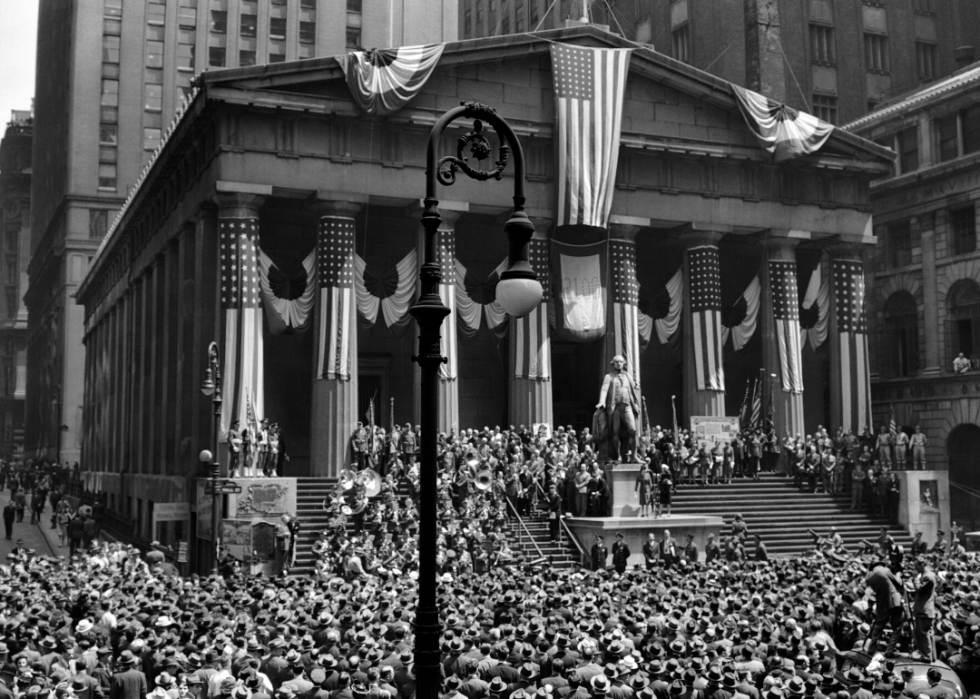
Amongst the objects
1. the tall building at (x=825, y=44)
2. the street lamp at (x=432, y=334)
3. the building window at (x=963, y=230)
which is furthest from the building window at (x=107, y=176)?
the street lamp at (x=432, y=334)

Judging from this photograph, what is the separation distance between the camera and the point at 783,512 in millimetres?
41219

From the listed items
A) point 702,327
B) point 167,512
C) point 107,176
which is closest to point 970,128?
point 702,327

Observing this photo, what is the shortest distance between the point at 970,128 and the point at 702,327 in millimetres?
16833

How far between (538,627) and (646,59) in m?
34.5

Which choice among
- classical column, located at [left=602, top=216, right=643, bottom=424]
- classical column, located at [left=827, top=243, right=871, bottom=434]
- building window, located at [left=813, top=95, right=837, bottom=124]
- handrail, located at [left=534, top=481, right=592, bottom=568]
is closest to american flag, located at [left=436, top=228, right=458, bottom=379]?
classical column, located at [left=602, top=216, right=643, bottom=424]

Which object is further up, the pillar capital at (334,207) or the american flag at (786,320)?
the pillar capital at (334,207)

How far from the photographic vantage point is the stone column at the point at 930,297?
5525 centimetres

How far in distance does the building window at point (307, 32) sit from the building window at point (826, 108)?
39267mm

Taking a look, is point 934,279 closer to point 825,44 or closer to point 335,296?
point 825,44

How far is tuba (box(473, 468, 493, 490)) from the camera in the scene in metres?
35.7

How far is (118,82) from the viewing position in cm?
8562

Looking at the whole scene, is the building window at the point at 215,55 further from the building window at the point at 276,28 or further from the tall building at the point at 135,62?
the building window at the point at 276,28

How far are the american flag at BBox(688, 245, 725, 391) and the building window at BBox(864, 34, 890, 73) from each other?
23.2 m

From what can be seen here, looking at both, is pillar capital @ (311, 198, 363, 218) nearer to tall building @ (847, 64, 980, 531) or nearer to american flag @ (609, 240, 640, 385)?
american flag @ (609, 240, 640, 385)
